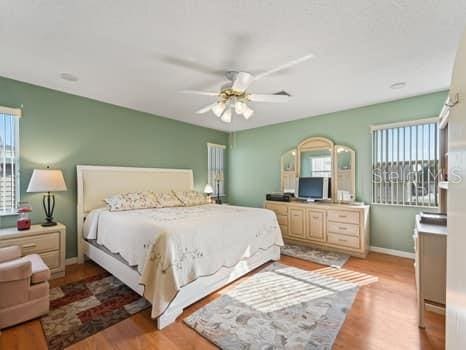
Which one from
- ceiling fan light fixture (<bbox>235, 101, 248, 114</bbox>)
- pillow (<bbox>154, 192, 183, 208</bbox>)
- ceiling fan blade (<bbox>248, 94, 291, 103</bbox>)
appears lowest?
pillow (<bbox>154, 192, 183, 208</bbox>)

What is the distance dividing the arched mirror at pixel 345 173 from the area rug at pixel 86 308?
11.9 feet

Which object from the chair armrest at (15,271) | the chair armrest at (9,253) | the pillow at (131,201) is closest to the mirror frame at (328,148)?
the pillow at (131,201)

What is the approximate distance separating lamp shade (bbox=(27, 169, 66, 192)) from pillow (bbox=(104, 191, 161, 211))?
0.64m

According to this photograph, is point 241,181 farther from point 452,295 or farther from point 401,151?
point 452,295

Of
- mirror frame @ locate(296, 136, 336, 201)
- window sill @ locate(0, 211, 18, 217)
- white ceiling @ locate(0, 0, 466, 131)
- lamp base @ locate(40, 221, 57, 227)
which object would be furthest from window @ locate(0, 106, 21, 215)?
mirror frame @ locate(296, 136, 336, 201)

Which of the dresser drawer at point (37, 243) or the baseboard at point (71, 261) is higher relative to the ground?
the dresser drawer at point (37, 243)

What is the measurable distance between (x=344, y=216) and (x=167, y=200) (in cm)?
301

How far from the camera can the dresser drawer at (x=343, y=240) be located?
12.2ft

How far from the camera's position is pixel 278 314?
2.15 meters

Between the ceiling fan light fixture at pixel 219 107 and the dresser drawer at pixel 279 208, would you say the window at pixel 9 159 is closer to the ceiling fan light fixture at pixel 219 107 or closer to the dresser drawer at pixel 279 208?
the ceiling fan light fixture at pixel 219 107

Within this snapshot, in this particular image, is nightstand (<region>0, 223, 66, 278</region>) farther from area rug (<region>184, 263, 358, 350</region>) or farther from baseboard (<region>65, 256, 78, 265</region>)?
area rug (<region>184, 263, 358, 350</region>)

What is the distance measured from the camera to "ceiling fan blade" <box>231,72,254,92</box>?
2.45 m

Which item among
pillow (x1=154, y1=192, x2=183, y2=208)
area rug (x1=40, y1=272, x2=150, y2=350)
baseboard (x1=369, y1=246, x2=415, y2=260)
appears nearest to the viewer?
area rug (x1=40, y1=272, x2=150, y2=350)

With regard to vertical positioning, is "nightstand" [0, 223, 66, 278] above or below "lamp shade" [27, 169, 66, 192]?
below
